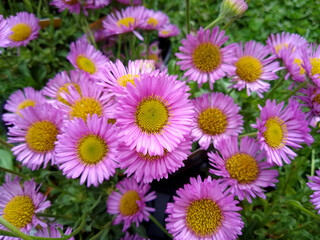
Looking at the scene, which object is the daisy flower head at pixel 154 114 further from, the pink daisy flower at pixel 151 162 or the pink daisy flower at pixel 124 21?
the pink daisy flower at pixel 124 21

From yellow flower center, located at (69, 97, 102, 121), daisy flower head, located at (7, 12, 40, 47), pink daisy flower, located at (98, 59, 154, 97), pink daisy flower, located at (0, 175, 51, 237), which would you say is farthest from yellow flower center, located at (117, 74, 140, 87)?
daisy flower head, located at (7, 12, 40, 47)

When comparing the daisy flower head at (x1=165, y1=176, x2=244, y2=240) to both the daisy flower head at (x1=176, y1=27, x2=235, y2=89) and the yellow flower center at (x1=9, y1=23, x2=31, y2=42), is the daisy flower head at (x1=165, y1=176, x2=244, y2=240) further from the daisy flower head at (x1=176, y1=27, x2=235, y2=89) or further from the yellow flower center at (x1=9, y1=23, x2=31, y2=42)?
the yellow flower center at (x1=9, y1=23, x2=31, y2=42)

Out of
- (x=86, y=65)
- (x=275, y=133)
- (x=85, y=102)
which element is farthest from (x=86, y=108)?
(x=275, y=133)

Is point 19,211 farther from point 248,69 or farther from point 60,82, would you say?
point 248,69

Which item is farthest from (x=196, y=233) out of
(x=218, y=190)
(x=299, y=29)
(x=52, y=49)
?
(x=299, y=29)

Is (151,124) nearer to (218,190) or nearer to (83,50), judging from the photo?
(218,190)

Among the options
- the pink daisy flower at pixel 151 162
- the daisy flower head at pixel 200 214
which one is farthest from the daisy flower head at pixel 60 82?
the daisy flower head at pixel 200 214

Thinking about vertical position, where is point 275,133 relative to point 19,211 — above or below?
above
